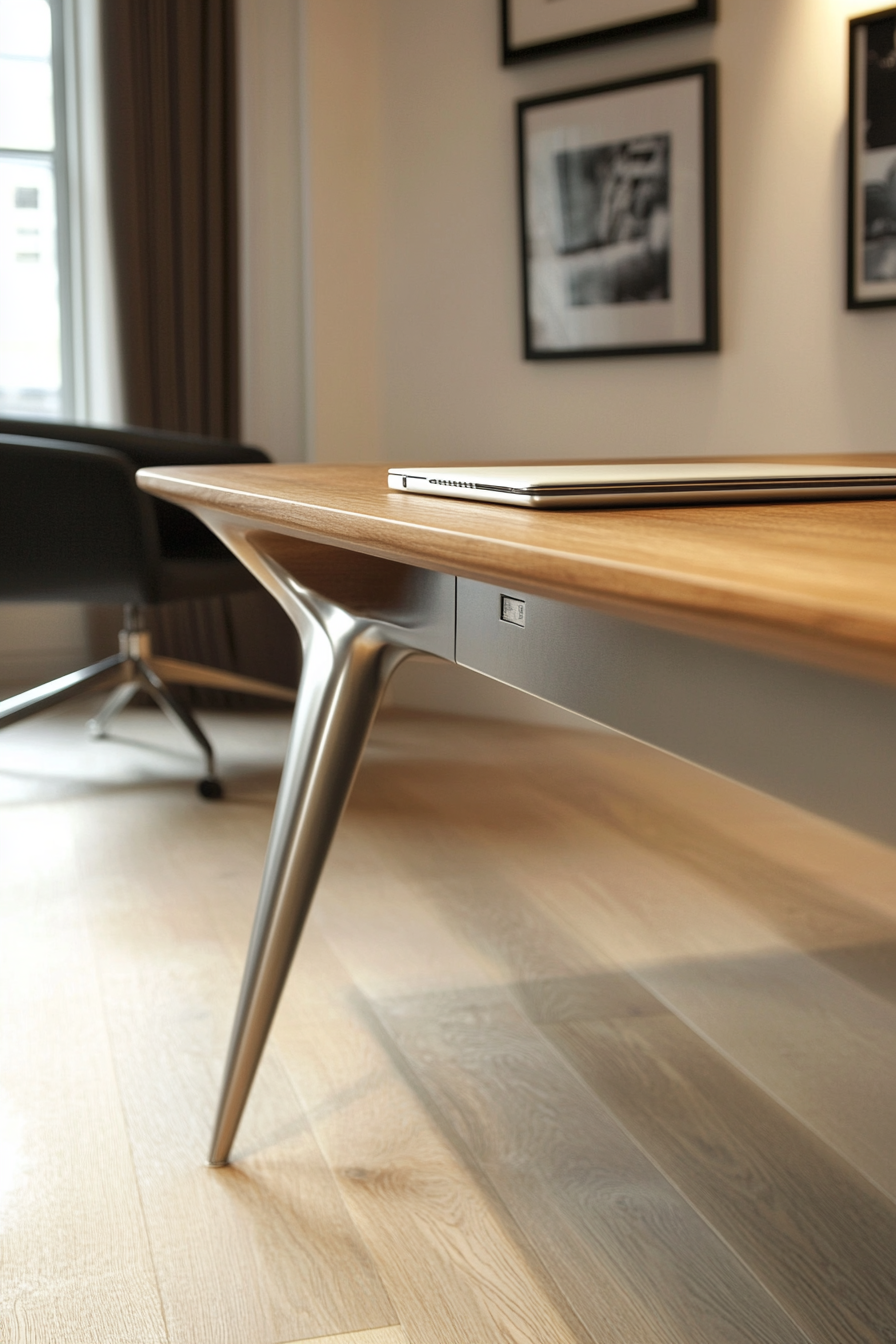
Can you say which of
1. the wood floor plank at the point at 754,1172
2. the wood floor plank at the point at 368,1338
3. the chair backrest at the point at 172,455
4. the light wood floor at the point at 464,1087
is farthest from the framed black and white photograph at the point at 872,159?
the wood floor plank at the point at 368,1338

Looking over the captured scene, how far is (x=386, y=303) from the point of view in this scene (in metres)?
3.50

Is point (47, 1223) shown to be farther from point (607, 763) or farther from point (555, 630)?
point (607, 763)

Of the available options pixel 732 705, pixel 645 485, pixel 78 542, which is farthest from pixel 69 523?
pixel 732 705

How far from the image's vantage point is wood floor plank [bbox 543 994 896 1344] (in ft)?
3.25

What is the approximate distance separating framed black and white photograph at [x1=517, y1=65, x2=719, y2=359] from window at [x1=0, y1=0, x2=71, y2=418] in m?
1.35

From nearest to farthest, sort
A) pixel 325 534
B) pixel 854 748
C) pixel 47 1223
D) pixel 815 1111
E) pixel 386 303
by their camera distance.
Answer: pixel 854 748 < pixel 325 534 < pixel 47 1223 < pixel 815 1111 < pixel 386 303

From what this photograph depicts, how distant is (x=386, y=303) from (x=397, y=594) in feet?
9.10

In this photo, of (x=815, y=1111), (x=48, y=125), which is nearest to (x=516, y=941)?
(x=815, y=1111)

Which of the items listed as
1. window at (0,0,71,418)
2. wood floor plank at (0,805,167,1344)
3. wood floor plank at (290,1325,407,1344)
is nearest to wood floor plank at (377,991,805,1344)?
wood floor plank at (290,1325,407,1344)

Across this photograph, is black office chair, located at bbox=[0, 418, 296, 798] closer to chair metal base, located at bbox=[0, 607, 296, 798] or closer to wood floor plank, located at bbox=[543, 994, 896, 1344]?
chair metal base, located at bbox=[0, 607, 296, 798]

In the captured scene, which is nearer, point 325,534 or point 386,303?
point 325,534

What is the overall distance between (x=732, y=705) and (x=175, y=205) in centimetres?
330

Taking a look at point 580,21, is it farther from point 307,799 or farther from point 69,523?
point 307,799

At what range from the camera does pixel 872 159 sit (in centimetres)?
260
